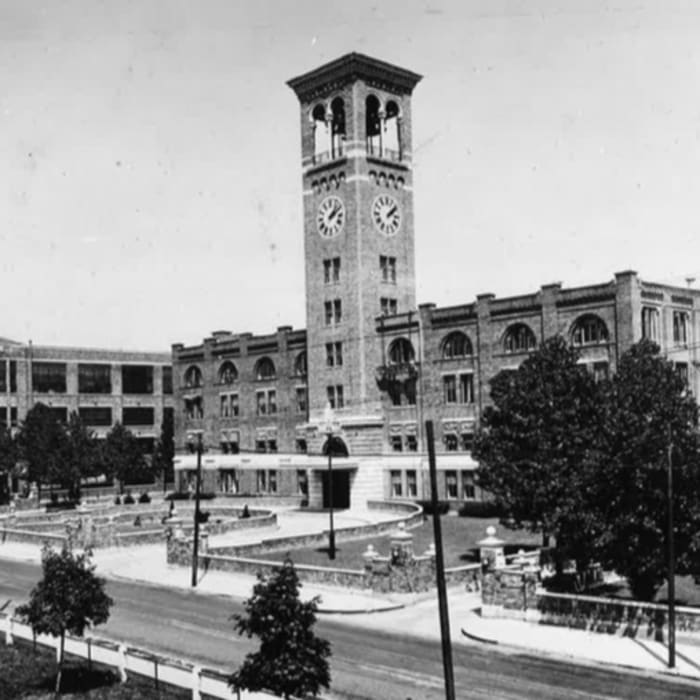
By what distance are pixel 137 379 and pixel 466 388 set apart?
52500mm

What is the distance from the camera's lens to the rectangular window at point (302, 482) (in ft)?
248

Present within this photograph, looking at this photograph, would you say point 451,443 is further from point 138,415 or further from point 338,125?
point 138,415

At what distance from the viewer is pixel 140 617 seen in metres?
35.3

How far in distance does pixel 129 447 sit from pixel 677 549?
209ft

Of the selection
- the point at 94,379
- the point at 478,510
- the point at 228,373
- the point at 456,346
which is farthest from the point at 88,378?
the point at 478,510

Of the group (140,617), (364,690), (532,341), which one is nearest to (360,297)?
(532,341)

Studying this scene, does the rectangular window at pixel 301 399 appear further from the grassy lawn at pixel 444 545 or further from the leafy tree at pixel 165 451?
the leafy tree at pixel 165 451

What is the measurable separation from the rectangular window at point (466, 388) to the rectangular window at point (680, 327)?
12.4 meters

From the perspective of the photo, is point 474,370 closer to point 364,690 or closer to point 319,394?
point 319,394

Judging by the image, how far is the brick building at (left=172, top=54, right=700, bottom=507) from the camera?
211 feet

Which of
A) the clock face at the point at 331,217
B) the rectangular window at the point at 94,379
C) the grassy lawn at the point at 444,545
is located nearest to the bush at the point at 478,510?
the grassy lawn at the point at 444,545

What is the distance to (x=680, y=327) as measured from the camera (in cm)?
5984

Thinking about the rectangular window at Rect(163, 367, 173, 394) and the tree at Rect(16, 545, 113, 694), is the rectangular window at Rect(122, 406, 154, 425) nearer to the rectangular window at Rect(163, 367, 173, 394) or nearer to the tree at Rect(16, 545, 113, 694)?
the rectangular window at Rect(163, 367, 173, 394)

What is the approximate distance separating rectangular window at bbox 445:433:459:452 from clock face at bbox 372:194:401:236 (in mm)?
14678
